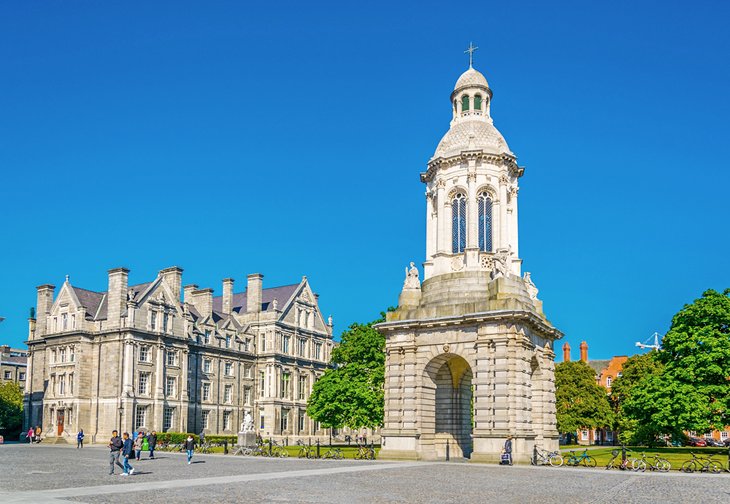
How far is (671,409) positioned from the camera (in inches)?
2029

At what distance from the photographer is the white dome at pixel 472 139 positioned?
4384cm

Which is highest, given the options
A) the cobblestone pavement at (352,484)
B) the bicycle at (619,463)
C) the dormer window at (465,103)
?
the dormer window at (465,103)

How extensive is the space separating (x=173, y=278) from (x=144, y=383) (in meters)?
12.4

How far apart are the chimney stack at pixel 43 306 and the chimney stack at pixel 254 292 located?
79.2 ft

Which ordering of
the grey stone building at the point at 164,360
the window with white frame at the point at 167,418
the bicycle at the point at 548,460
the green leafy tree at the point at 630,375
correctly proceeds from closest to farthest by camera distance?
the bicycle at the point at 548,460 < the grey stone building at the point at 164,360 < the window with white frame at the point at 167,418 < the green leafy tree at the point at 630,375

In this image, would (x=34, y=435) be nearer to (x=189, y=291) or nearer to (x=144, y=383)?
(x=144, y=383)

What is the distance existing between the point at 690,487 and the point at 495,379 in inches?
493

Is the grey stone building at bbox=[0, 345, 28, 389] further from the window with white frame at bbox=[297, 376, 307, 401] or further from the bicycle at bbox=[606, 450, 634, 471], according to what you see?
the bicycle at bbox=[606, 450, 634, 471]

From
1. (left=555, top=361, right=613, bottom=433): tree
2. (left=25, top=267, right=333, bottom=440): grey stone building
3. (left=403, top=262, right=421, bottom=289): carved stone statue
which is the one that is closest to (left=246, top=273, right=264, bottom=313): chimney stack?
(left=25, top=267, right=333, bottom=440): grey stone building

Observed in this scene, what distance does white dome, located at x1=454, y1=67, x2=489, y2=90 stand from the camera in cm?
4561

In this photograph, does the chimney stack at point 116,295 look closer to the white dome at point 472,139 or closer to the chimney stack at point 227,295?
the chimney stack at point 227,295

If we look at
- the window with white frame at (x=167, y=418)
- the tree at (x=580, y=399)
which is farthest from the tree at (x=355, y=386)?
the tree at (x=580, y=399)

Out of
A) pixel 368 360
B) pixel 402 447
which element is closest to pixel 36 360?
pixel 368 360

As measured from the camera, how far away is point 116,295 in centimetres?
7619
